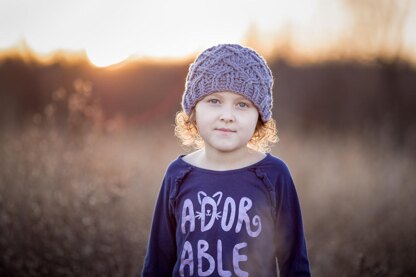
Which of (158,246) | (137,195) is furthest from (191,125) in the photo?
(137,195)

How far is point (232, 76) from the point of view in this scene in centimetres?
188

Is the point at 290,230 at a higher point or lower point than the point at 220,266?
higher

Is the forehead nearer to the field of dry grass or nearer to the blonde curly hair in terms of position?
the blonde curly hair

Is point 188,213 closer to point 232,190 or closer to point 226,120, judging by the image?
point 232,190

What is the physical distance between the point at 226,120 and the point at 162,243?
68 cm

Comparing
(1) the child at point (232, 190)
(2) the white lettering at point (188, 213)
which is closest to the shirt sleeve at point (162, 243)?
(1) the child at point (232, 190)

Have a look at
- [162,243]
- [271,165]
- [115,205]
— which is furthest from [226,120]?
[115,205]

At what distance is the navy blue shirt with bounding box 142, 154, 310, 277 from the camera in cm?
184

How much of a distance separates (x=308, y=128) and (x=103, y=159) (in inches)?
175

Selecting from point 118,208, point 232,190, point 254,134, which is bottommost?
point 118,208

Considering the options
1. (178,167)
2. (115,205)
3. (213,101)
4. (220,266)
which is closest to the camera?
(220,266)

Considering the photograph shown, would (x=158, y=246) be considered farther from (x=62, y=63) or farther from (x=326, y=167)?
(x=62, y=63)

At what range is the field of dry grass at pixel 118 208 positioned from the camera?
3686 mm

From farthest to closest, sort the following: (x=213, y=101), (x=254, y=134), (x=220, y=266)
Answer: (x=254, y=134) → (x=213, y=101) → (x=220, y=266)
